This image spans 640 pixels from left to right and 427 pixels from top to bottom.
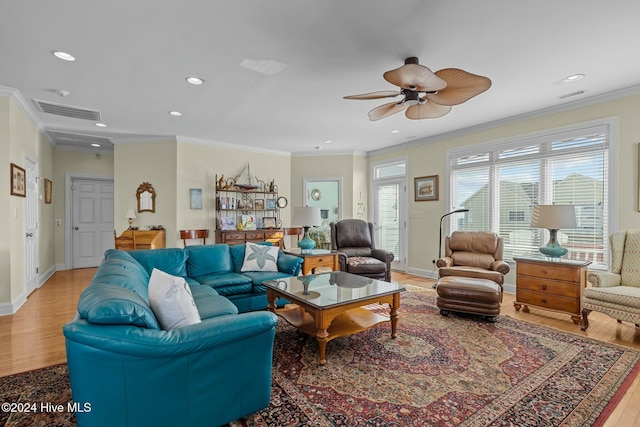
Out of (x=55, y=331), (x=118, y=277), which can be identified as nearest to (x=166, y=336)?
(x=118, y=277)

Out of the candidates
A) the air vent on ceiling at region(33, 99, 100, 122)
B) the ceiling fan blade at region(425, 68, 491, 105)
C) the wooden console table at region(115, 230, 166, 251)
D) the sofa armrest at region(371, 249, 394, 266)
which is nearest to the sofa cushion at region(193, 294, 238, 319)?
the ceiling fan blade at region(425, 68, 491, 105)

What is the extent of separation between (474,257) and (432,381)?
2.47 m

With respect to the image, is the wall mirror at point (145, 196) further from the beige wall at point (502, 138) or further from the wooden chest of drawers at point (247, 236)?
the beige wall at point (502, 138)

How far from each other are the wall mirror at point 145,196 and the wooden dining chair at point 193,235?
2.51ft

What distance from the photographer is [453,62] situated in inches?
114

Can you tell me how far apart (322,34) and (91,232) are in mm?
6810

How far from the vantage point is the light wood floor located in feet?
6.70

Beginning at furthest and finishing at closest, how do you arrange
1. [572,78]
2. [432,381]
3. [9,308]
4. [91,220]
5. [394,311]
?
1. [91,220]
2. [9,308]
3. [572,78]
4. [394,311]
5. [432,381]

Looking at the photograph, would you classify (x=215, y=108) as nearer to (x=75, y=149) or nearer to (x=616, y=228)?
(x=75, y=149)

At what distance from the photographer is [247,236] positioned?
5.82 meters

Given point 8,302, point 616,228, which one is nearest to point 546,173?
point 616,228

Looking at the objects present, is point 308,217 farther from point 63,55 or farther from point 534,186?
point 534,186

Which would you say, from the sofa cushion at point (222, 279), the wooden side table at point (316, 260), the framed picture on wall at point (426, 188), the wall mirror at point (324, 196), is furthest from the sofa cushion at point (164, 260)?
the framed picture on wall at point (426, 188)

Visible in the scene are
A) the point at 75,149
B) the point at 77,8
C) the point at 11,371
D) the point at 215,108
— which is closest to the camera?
the point at 77,8
